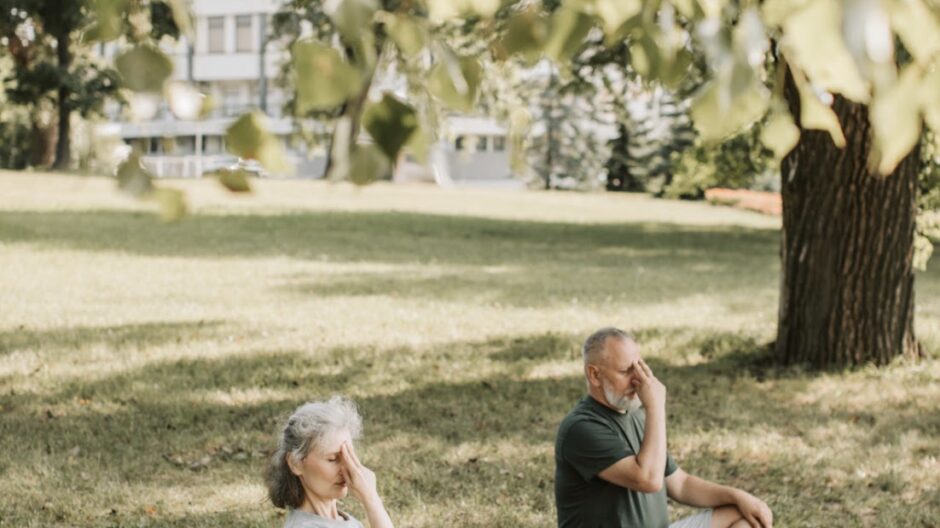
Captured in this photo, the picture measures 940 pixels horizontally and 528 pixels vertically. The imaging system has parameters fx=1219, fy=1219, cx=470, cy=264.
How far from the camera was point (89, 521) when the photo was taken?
5934mm

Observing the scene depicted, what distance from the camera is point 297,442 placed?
3.93 metres

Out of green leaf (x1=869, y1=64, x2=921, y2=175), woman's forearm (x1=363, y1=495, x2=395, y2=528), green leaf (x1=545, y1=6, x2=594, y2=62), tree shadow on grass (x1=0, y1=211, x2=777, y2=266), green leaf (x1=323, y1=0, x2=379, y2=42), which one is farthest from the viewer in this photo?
tree shadow on grass (x1=0, y1=211, x2=777, y2=266)

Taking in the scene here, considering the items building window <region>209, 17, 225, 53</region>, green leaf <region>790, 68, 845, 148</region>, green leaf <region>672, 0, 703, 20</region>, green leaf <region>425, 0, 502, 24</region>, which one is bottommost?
green leaf <region>790, 68, 845, 148</region>

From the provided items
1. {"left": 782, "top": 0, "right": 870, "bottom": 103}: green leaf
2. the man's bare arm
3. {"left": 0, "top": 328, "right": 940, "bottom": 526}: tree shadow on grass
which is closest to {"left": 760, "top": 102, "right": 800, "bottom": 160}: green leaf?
{"left": 782, "top": 0, "right": 870, "bottom": 103}: green leaf

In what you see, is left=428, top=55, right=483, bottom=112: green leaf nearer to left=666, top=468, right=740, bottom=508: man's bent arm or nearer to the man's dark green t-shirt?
the man's dark green t-shirt

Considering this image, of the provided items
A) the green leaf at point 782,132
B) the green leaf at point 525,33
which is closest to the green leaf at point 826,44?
the green leaf at point 782,132

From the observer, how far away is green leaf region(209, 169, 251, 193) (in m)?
1.95

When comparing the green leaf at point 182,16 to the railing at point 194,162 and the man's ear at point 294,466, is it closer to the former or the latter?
the railing at point 194,162

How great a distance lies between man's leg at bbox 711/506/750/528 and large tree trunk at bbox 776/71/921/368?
16.1 ft

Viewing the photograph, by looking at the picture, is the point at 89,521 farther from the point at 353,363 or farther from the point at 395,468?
the point at 353,363

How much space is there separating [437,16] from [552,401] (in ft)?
22.4

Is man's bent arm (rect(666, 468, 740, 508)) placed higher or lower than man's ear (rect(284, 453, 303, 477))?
lower

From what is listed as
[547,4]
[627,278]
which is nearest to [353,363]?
[547,4]

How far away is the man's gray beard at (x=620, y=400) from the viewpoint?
445 centimetres
